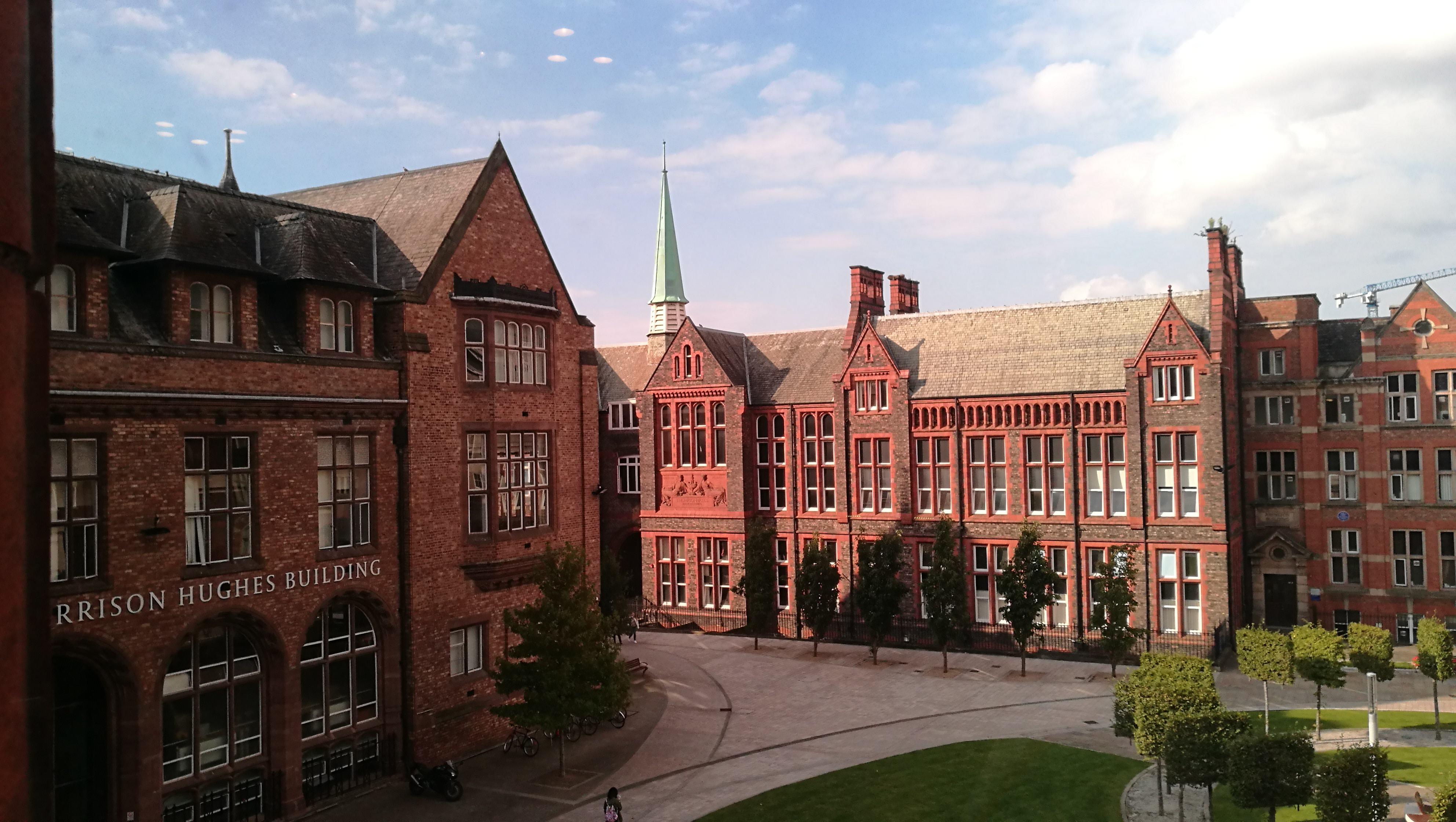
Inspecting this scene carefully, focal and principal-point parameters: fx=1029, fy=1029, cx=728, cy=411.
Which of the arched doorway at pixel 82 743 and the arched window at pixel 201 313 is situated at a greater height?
the arched window at pixel 201 313

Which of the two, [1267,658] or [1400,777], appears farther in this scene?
[1267,658]

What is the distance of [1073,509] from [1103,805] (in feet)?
68.2

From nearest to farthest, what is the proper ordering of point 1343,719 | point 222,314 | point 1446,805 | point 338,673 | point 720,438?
point 1446,805 < point 222,314 < point 338,673 < point 1343,719 < point 720,438

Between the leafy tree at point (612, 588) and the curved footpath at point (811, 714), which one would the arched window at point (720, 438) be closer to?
the leafy tree at point (612, 588)

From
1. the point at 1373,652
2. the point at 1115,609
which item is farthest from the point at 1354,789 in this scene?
the point at 1115,609

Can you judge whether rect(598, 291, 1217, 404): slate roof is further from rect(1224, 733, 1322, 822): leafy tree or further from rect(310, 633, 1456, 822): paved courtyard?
rect(1224, 733, 1322, 822): leafy tree

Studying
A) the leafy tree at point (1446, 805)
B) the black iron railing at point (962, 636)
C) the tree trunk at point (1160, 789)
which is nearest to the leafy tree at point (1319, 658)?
the black iron railing at point (962, 636)

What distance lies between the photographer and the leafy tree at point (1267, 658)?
28.6m

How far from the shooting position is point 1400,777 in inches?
971

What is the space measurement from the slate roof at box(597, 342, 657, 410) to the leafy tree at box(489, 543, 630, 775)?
31894 mm

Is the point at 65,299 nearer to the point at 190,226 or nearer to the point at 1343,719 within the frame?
the point at 190,226

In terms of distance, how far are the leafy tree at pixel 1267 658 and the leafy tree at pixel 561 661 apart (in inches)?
695

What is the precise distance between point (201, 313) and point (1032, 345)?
114ft

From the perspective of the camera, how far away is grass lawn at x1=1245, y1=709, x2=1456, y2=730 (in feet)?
97.5
